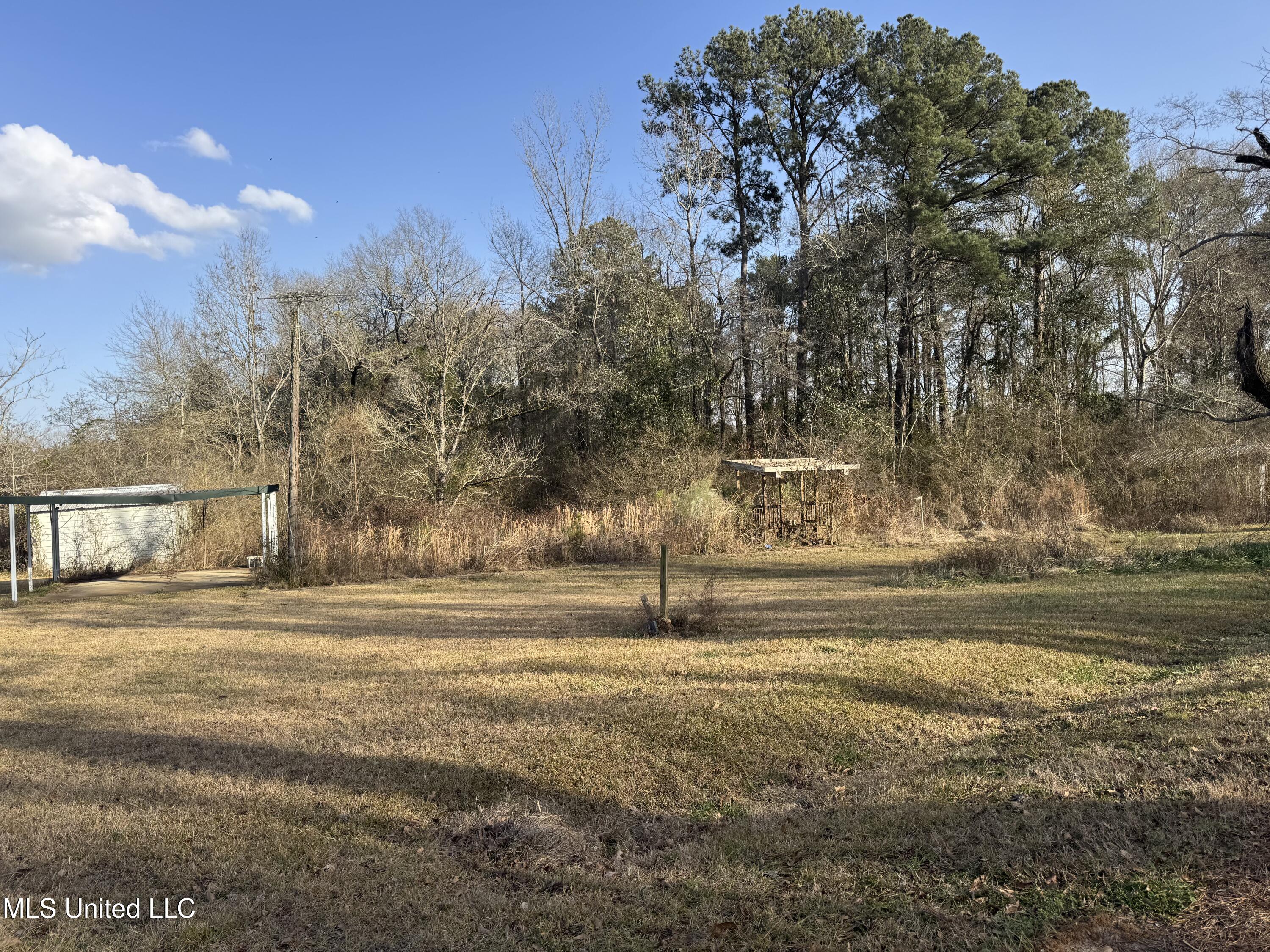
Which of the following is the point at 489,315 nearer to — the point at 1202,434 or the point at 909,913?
the point at 1202,434

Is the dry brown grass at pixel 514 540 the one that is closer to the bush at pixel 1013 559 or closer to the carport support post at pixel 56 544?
the carport support post at pixel 56 544

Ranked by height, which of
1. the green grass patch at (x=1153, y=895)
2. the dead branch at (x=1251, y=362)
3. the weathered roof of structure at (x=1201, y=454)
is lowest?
the green grass patch at (x=1153, y=895)

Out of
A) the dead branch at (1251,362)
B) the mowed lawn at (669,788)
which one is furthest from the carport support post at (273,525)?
the dead branch at (1251,362)

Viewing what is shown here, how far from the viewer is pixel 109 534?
18.7 meters

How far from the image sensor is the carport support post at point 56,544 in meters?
17.1

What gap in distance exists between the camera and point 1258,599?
9.27m

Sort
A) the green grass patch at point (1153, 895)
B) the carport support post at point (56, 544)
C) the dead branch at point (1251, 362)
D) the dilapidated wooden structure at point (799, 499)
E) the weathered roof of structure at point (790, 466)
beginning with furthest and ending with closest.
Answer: the dilapidated wooden structure at point (799, 499) < the weathered roof of structure at point (790, 466) < the carport support post at point (56, 544) < the dead branch at point (1251, 362) < the green grass patch at point (1153, 895)

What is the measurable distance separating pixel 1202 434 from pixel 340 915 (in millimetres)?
25760

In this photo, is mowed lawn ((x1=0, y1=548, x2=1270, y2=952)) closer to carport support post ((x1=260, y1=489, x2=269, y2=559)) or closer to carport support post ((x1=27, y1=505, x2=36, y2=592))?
carport support post ((x1=27, y1=505, x2=36, y2=592))

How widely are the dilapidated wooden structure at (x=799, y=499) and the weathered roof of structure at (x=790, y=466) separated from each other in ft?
0.04

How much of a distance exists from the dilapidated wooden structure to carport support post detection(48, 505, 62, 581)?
617 inches

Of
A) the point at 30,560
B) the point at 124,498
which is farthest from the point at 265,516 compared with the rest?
the point at 30,560

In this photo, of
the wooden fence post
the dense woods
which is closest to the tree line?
the dense woods

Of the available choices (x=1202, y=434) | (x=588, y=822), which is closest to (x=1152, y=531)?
(x=1202, y=434)
